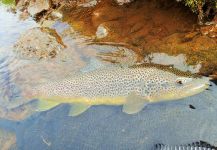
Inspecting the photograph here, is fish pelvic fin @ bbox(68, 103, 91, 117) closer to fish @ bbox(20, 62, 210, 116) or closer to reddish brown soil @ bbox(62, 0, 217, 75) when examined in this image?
fish @ bbox(20, 62, 210, 116)

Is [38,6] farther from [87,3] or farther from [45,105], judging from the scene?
[45,105]

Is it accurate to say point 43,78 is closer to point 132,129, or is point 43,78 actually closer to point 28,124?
point 28,124

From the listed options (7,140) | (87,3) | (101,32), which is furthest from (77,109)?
(87,3)

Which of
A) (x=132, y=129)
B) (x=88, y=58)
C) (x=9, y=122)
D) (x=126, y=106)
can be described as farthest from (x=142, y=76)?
(x=9, y=122)

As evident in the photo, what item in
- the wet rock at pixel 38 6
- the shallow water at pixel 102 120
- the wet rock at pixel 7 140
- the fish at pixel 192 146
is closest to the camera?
the fish at pixel 192 146

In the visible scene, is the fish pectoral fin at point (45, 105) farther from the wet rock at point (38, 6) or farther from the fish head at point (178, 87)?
the wet rock at point (38, 6)

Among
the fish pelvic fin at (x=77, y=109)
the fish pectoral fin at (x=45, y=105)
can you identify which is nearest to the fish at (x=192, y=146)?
the fish pelvic fin at (x=77, y=109)
